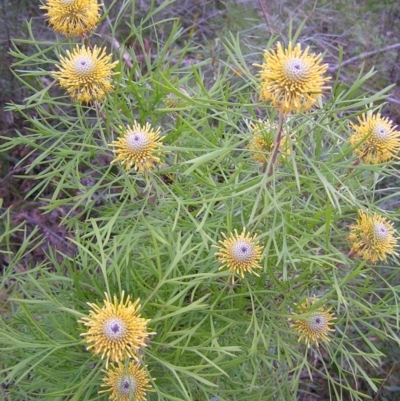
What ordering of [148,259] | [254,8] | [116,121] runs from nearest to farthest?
1. [148,259]
2. [116,121]
3. [254,8]

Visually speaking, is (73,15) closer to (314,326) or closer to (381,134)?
(381,134)

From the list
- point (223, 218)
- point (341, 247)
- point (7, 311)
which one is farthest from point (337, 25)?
point (7, 311)

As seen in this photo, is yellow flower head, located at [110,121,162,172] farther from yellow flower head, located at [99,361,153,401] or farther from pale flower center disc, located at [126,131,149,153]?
yellow flower head, located at [99,361,153,401]

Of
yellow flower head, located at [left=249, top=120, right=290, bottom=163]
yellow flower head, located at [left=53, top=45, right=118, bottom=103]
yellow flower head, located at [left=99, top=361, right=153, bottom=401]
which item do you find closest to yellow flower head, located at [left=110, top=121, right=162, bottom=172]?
yellow flower head, located at [left=53, top=45, right=118, bottom=103]

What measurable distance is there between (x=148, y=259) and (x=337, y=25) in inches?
87.7

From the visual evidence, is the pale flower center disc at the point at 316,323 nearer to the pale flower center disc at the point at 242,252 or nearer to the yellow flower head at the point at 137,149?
the pale flower center disc at the point at 242,252

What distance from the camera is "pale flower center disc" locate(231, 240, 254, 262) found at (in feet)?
4.21

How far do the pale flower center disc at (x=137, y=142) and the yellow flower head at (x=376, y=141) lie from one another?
473 mm

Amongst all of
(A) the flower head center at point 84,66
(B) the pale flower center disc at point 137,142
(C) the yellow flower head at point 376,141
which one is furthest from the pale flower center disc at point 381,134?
(A) the flower head center at point 84,66

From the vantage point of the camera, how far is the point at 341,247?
1.64 m

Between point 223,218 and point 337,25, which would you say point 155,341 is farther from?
point 337,25

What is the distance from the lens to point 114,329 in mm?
1164

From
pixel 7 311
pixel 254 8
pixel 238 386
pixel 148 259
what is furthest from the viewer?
pixel 254 8

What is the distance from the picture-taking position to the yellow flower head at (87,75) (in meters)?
1.32
